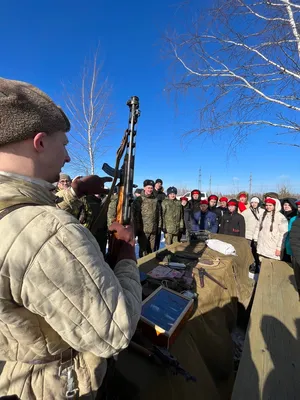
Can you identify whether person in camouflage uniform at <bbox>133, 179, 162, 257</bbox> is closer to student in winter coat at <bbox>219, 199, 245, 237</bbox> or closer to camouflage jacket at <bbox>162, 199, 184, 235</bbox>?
camouflage jacket at <bbox>162, 199, 184, 235</bbox>

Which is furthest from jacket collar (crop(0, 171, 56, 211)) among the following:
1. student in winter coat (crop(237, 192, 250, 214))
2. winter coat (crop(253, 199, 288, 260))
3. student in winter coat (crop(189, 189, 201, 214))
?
student in winter coat (crop(237, 192, 250, 214))

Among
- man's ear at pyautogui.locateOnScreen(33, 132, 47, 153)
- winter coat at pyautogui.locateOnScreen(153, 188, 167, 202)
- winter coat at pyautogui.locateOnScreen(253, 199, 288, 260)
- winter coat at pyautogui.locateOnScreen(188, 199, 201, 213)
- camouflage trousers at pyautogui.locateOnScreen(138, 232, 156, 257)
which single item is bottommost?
camouflage trousers at pyautogui.locateOnScreen(138, 232, 156, 257)

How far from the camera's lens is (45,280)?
676 millimetres

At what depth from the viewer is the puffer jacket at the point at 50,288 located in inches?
26.4

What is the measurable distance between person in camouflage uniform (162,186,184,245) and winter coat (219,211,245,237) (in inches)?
53.2

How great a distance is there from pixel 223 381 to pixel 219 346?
36 centimetres

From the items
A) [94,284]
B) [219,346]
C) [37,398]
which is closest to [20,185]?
[94,284]

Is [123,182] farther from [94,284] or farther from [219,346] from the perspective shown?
[219,346]

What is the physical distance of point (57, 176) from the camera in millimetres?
960

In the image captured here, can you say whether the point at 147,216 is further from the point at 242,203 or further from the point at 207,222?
the point at 242,203

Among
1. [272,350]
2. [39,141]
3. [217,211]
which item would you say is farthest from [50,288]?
[217,211]

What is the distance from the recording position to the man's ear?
2.74 ft

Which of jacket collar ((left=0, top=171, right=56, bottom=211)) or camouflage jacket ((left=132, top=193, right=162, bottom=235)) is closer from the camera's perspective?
jacket collar ((left=0, top=171, right=56, bottom=211))

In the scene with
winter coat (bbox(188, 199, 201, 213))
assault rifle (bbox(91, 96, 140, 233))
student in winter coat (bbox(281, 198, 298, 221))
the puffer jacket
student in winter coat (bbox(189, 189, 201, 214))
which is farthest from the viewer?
student in winter coat (bbox(189, 189, 201, 214))
